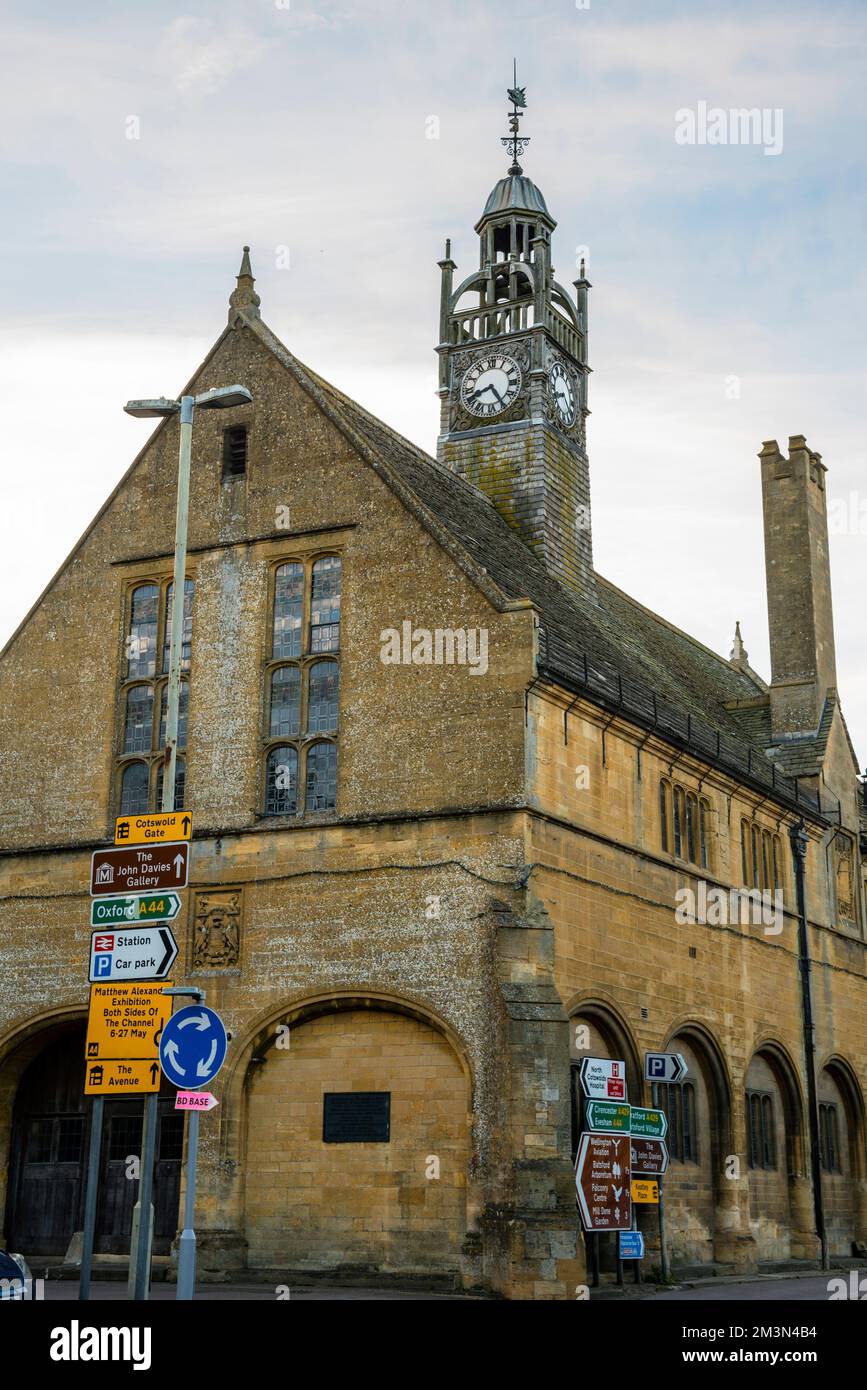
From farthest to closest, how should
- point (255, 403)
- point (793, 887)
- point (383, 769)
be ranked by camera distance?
point (793, 887)
point (255, 403)
point (383, 769)

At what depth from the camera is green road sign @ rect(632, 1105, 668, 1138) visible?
2653 cm

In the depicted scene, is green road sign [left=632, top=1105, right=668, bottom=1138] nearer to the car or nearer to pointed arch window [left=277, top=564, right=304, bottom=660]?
pointed arch window [left=277, top=564, right=304, bottom=660]

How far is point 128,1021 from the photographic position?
17.9 m

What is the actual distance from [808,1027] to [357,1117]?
14.9 metres

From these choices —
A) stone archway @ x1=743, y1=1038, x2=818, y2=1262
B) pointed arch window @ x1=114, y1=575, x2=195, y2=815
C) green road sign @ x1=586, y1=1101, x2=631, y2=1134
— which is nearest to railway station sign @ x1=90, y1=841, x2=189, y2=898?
green road sign @ x1=586, y1=1101, x2=631, y2=1134

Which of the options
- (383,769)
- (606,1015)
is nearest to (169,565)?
(383,769)

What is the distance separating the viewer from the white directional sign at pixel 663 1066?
27906 millimetres

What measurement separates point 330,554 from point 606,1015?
971 centimetres

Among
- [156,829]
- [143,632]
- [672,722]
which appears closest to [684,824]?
[672,722]

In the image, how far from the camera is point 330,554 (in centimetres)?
2994

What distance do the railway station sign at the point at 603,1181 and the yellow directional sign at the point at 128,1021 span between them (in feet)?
31.0

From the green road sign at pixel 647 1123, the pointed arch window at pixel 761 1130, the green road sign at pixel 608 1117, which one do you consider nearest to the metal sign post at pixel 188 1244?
the green road sign at pixel 608 1117
